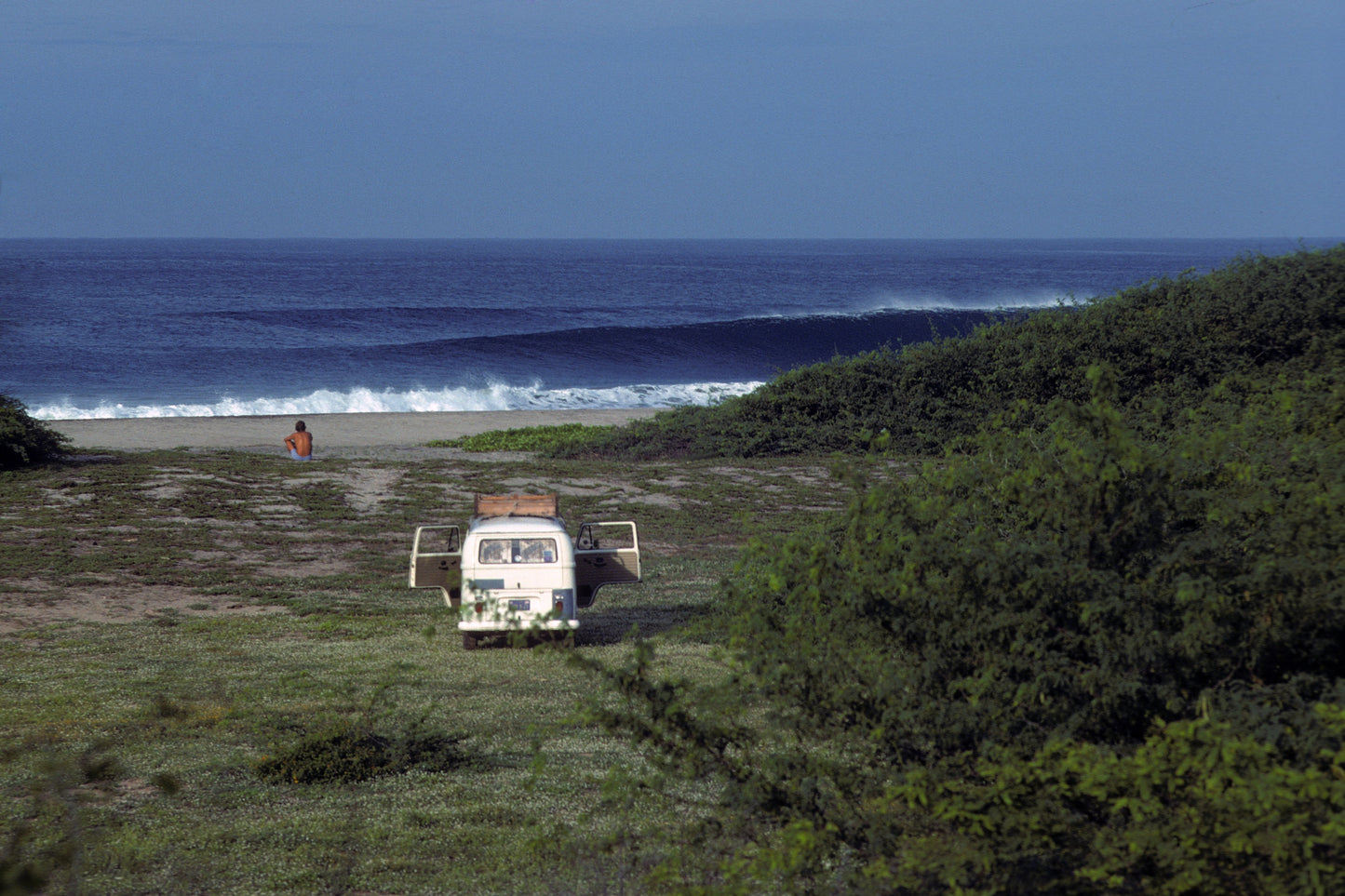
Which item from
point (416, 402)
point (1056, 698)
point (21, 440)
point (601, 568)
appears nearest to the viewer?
point (1056, 698)

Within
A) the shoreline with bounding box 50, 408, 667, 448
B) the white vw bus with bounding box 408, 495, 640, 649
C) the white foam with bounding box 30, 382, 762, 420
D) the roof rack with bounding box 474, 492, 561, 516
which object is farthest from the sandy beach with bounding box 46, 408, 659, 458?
the white vw bus with bounding box 408, 495, 640, 649

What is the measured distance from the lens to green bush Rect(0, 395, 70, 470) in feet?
58.9

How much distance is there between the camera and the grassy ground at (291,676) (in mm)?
5387

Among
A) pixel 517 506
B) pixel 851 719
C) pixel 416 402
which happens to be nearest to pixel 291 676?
pixel 517 506

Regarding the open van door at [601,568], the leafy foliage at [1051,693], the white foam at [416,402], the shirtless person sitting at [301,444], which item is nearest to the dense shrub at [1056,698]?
the leafy foliage at [1051,693]

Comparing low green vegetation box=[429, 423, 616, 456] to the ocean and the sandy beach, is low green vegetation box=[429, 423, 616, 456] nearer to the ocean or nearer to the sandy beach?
the sandy beach

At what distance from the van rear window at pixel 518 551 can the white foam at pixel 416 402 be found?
2452 centimetres

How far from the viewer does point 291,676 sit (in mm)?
8742

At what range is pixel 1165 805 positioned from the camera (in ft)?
11.3

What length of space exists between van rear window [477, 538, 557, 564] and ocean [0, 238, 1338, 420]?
4.17 meters

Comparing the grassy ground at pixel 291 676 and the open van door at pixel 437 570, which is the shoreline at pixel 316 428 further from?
the open van door at pixel 437 570

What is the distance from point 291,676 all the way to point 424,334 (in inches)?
2004

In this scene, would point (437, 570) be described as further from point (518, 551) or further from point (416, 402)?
point (416, 402)

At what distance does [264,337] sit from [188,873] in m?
53.0
